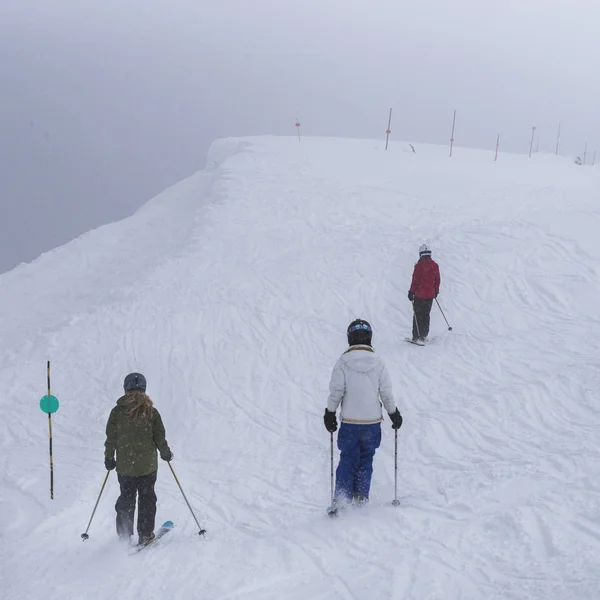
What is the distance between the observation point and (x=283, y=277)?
650 inches

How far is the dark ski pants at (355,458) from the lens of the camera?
6230mm

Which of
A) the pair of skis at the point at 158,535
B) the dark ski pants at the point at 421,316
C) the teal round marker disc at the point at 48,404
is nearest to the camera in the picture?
the pair of skis at the point at 158,535

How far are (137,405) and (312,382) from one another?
238 inches

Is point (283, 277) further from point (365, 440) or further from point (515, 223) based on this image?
point (365, 440)

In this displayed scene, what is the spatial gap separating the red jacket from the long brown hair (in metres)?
6.95

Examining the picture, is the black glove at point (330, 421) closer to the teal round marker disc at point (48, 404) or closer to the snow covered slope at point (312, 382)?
the snow covered slope at point (312, 382)

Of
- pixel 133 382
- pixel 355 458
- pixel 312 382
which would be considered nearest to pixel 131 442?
pixel 133 382

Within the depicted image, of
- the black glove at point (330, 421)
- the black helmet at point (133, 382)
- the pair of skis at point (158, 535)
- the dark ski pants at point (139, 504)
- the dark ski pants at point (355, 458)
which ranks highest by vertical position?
the black helmet at point (133, 382)

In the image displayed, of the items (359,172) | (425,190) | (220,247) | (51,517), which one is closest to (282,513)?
(51,517)

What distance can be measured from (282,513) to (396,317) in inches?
303

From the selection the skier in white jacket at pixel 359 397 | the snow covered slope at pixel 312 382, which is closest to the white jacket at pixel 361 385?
the skier in white jacket at pixel 359 397

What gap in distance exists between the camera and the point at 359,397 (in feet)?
20.2

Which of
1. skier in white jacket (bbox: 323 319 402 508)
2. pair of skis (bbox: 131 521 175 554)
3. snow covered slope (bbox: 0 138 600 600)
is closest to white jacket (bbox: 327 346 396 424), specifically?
skier in white jacket (bbox: 323 319 402 508)

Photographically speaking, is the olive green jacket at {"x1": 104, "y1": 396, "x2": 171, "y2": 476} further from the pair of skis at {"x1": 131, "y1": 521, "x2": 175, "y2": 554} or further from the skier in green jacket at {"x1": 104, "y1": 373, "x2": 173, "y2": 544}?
the pair of skis at {"x1": 131, "y1": 521, "x2": 175, "y2": 554}
